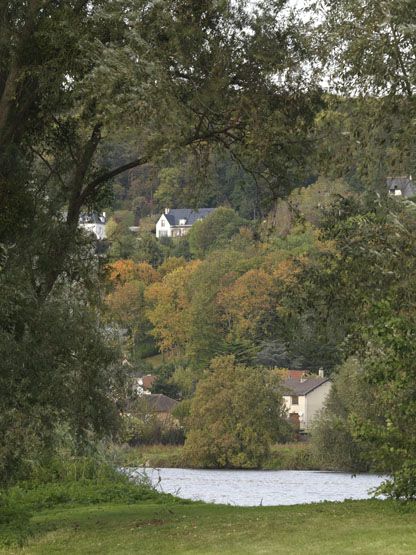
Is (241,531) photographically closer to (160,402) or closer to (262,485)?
(262,485)

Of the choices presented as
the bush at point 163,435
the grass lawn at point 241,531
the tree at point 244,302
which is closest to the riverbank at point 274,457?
the bush at point 163,435

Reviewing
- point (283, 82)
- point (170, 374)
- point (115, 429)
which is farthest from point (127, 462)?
point (170, 374)

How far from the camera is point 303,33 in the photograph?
20.7 meters

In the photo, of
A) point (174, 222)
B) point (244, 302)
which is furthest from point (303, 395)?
point (174, 222)

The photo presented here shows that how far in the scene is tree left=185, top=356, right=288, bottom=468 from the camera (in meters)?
76.2

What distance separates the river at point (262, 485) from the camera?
44.7 meters

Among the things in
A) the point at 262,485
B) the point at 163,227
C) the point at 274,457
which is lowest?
the point at 262,485

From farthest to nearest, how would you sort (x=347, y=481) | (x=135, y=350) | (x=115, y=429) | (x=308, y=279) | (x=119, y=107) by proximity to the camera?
(x=135, y=350), (x=347, y=481), (x=308, y=279), (x=115, y=429), (x=119, y=107)

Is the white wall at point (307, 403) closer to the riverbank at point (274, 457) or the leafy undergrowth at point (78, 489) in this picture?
Result: the riverbank at point (274, 457)

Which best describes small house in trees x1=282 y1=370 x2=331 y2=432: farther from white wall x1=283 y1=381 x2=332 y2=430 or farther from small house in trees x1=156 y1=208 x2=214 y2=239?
small house in trees x1=156 y1=208 x2=214 y2=239

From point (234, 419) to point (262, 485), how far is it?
20686mm

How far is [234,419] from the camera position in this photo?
76.9 metres

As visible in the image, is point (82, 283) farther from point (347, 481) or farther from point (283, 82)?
point (347, 481)

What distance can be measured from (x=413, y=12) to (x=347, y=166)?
316cm
